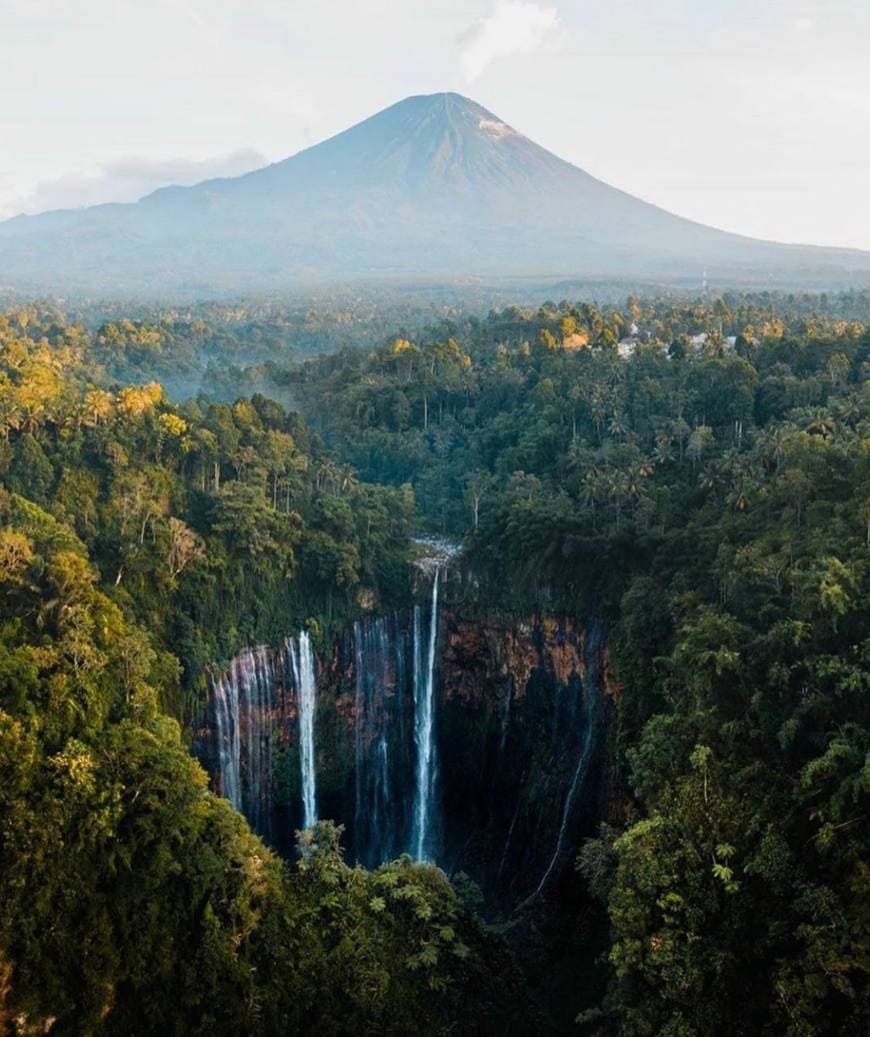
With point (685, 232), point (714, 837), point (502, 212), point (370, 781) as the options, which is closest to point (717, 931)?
point (714, 837)

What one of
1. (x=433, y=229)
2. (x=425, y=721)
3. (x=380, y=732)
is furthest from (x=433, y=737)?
(x=433, y=229)

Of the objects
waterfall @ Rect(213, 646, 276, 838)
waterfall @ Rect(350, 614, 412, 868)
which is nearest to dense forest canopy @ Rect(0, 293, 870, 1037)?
waterfall @ Rect(213, 646, 276, 838)

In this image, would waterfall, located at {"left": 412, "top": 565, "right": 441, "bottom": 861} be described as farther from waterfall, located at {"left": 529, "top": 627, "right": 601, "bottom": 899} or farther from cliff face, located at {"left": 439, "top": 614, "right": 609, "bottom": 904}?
waterfall, located at {"left": 529, "top": 627, "right": 601, "bottom": 899}

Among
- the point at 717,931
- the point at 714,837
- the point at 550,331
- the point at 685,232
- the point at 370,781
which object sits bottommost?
the point at 370,781

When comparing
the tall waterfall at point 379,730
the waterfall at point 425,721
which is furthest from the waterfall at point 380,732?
the waterfall at point 425,721

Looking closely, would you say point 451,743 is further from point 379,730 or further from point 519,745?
point 519,745

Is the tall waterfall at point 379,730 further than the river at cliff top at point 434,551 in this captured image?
No

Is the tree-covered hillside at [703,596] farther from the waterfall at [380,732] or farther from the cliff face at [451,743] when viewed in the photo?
the waterfall at [380,732]

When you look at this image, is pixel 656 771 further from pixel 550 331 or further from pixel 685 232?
pixel 685 232
